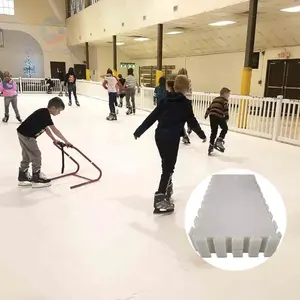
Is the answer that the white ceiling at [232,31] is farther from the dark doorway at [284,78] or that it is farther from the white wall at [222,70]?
the dark doorway at [284,78]

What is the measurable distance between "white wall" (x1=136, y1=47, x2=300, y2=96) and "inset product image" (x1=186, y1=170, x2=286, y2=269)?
10515 millimetres

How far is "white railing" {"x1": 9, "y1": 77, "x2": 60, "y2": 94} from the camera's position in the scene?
1818cm

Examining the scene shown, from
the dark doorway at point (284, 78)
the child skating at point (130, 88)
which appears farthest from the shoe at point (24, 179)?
the dark doorway at point (284, 78)

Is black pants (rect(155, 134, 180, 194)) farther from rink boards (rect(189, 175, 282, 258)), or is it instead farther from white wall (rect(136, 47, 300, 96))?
white wall (rect(136, 47, 300, 96))

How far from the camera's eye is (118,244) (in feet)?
8.00

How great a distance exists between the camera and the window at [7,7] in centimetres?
2017

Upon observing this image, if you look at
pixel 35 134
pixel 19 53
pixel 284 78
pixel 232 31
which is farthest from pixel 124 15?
pixel 35 134

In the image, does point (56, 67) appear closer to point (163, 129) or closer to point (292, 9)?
point (292, 9)

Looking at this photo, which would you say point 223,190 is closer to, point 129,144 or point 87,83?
point 129,144

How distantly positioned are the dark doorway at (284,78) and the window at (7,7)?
1641 centimetres

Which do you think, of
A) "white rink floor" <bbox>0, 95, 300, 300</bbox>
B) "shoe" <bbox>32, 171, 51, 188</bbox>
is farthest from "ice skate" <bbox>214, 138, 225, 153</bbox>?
"shoe" <bbox>32, 171, 51, 188</bbox>

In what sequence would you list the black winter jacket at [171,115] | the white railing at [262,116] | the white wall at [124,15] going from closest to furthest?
the black winter jacket at [171,115] < the white railing at [262,116] < the white wall at [124,15]

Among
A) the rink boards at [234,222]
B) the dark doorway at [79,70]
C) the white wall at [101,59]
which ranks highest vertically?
the white wall at [101,59]

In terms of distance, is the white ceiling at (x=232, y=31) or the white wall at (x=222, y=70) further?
the white wall at (x=222, y=70)
